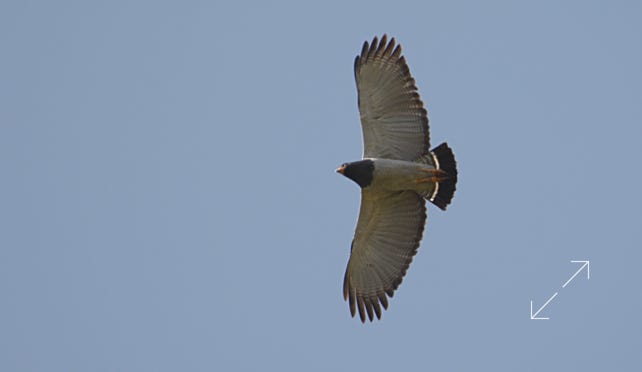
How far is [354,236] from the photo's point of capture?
55.0ft

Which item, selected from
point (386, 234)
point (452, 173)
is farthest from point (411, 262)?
point (452, 173)

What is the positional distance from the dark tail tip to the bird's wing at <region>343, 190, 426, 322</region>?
0.43 m

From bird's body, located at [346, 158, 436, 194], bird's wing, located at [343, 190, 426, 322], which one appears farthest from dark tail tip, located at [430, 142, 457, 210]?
bird's wing, located at [343, 190, 426, 322]

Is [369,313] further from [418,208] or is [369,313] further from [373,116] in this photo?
[373,116]

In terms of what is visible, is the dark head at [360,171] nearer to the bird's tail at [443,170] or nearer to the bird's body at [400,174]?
the bird's body at [400,174]

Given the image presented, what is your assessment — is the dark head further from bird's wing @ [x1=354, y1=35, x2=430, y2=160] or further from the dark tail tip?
the dark tail tip

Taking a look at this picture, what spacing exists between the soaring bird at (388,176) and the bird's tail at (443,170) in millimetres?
15

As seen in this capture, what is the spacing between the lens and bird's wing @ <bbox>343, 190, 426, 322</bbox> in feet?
54.0

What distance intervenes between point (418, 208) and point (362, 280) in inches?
57.8

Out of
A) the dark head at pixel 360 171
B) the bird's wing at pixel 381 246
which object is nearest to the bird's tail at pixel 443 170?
the bird's wing at pixel 381 246

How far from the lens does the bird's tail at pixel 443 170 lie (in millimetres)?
15836

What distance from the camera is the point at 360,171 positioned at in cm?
1599

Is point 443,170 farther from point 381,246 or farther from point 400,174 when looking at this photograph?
point 381,246

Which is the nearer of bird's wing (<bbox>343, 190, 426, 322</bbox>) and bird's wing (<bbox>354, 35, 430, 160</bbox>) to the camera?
bird's wing (<bbox>354, 35, 430, 160</bbox>)
